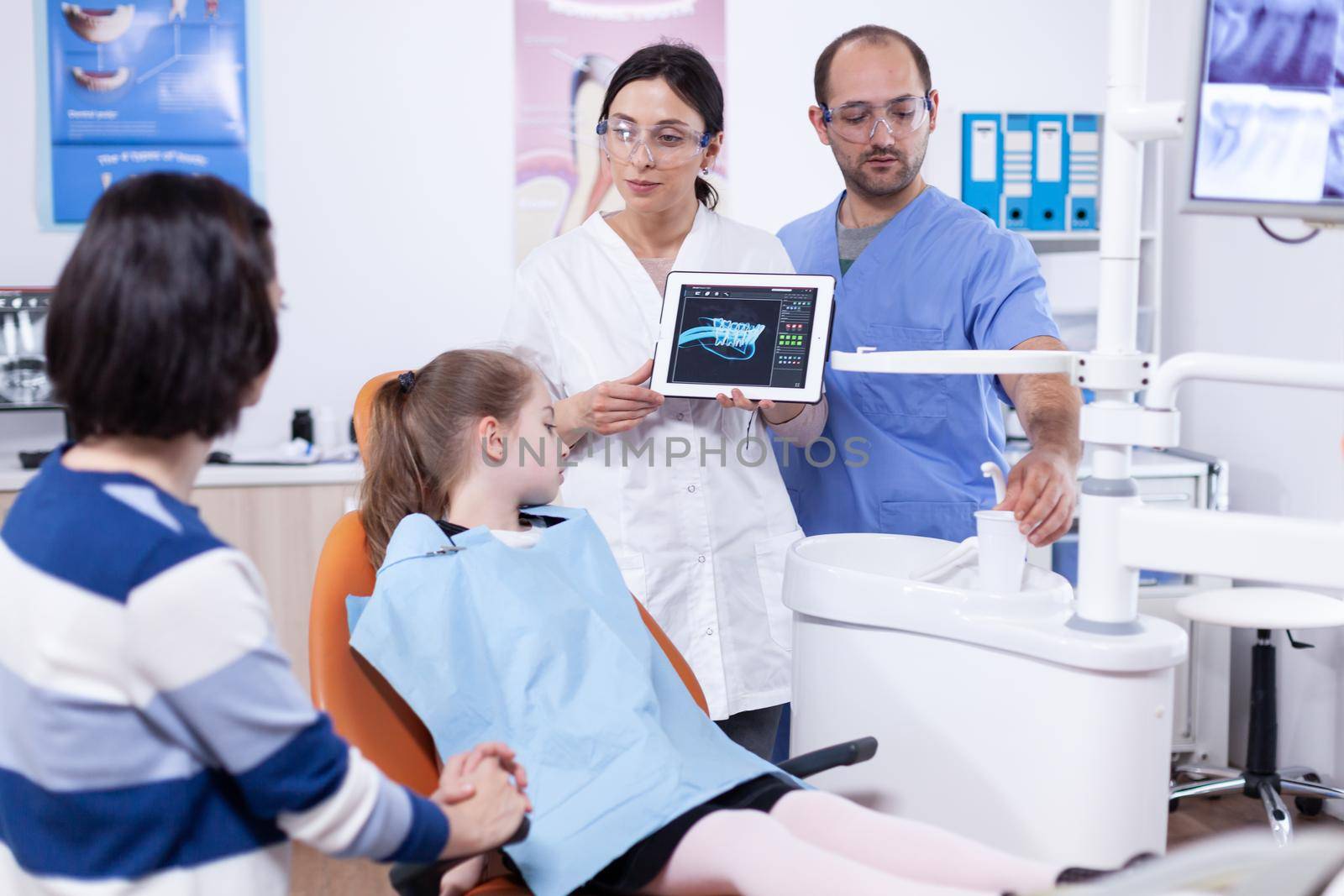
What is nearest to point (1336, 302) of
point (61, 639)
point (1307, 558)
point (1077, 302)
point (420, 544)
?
point (1077, 302)

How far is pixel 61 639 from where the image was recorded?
78 cm

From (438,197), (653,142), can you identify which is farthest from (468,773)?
(438,197)

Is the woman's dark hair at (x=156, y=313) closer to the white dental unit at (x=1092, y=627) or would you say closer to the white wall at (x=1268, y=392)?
the white dental unit at (x=1092, y=627)

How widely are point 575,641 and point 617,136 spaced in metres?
0.71

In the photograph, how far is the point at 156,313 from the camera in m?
0.80

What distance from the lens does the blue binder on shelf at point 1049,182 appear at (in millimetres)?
3188

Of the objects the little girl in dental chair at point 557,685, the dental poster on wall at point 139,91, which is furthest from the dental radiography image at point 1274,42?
the dental poster on wall at point 139,91

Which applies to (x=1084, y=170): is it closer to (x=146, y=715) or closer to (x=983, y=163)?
(x=983, y=163)

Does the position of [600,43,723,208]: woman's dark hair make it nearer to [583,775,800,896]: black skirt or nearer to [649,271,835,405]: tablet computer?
[649,271,835,405]: tablet computer

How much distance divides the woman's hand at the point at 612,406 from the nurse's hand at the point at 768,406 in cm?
9

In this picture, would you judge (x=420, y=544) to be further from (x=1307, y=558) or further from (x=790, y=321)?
(x=1307, y=558)

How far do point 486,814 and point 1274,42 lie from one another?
0.87 metres

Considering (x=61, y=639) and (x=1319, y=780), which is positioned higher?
(x=61, y=639)

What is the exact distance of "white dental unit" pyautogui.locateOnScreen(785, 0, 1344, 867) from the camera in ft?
3.21
